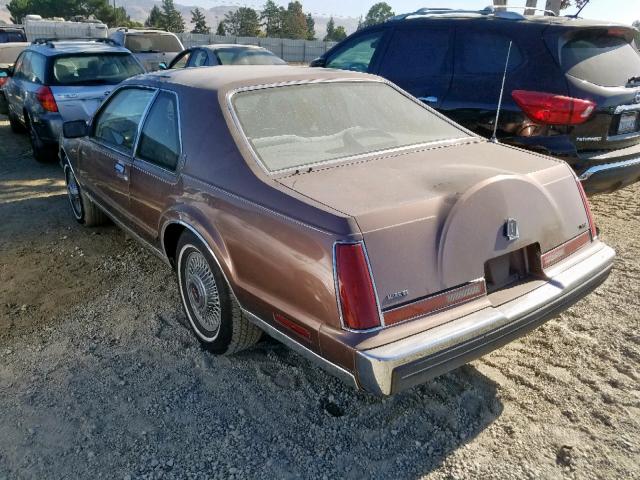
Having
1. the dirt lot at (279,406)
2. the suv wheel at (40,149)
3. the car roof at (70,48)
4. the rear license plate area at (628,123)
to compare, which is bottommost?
the dirt lot at (279,406)

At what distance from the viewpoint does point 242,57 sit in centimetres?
1025

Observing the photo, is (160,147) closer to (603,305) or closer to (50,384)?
(50,384)

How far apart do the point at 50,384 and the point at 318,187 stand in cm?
183

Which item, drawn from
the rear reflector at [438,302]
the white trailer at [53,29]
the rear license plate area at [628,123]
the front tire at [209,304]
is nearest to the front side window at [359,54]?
the rear license plate area at [628,123]

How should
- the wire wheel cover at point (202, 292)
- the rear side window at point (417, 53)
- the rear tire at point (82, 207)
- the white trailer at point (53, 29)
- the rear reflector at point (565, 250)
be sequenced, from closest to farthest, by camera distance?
the rear reflector at point (565, 250) < the wire wheel cover at point (202, 292) < the rear tire at point (82, 207) < the rear side window at point (417, 53) < the white trailer at point (53, 29)

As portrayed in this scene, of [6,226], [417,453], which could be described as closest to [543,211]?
[417,453]

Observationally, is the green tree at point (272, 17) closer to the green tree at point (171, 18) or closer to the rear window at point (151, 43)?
the green tree at point (171, 18)

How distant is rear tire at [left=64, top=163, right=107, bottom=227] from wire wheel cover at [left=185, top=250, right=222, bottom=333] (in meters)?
2.02

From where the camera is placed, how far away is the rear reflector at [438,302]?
7.16 feet

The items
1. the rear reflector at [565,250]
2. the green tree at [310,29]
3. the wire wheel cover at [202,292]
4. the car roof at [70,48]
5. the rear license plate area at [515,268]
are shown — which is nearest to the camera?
the rear license plate area at [515,268]

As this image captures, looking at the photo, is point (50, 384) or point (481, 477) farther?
point (50, 384)

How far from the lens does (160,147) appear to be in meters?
3.38

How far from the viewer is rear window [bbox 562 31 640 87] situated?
4.36m

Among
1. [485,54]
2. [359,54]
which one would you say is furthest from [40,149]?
[485,54]
